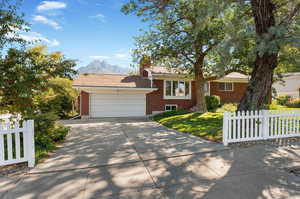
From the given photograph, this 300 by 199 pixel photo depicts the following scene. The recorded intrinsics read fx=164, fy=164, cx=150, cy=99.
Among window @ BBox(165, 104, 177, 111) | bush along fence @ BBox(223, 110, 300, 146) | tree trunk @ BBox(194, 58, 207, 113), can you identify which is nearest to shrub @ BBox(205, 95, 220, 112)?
tree trunk @ BBox(194, 58, 207, 113)

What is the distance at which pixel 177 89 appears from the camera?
46.2ft

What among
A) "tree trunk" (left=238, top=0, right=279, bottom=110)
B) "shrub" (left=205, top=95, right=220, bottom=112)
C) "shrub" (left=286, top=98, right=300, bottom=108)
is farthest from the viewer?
"shrub" (left=286, top=98, right=300, bottom=108)

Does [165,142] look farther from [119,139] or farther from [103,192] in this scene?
[103,192]

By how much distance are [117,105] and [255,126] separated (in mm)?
9418

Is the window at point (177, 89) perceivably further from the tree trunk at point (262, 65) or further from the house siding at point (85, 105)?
the tree trunk at point (262, 65)

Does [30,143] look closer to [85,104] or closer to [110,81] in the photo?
[85,104]

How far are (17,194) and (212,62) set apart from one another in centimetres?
1229

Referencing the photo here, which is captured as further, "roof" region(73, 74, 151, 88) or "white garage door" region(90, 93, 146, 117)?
"white garage door" region(90, 93, 146, 117)

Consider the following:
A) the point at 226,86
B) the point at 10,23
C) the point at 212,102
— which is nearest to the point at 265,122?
the point at 10,23

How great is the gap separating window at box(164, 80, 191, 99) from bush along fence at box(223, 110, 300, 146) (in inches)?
335

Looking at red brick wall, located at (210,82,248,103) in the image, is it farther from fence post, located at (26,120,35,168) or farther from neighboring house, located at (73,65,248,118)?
fence post, located at (26,120,35,168)

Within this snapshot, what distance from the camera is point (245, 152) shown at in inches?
174

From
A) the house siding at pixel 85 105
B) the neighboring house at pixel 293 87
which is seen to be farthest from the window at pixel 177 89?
the neighboring house at pixel 293 87

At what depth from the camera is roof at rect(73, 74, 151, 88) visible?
11758mm
